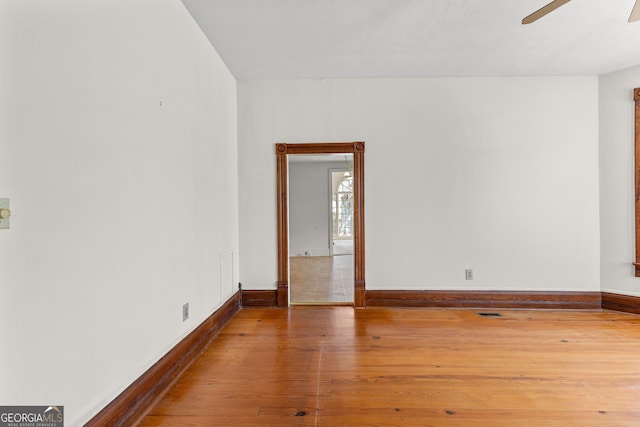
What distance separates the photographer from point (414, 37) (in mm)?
3031

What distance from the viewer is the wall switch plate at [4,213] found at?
112 centimetres

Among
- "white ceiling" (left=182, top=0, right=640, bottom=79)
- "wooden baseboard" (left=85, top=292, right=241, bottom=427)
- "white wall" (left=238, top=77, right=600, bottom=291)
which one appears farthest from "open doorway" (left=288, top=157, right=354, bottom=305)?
"wooden baseboard" (left=85, top=292, right=241, bottom=427)

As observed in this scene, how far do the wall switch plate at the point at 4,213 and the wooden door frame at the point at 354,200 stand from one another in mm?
2927

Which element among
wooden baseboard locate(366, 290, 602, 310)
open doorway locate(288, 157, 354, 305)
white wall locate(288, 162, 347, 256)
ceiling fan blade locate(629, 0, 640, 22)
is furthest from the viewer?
white wall locate(288, 162, 347, 256)

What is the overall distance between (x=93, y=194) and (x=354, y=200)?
112 inches

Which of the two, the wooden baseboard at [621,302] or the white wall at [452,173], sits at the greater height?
the white wall at [452,173]

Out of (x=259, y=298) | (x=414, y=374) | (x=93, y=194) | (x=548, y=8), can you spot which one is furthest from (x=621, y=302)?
(x=93, y=194)

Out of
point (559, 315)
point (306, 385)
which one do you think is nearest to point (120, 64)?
point (306, 385)

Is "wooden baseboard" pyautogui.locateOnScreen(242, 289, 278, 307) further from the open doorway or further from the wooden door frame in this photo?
the open doorway

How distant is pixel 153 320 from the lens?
2.08m

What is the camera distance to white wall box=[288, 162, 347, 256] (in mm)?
8742

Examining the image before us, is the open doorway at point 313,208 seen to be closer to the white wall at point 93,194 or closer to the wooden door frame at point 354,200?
the wooden door frame at point 354,200

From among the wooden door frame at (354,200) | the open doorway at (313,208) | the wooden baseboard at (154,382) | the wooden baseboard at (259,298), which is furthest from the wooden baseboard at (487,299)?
the open doorway at (313,208)

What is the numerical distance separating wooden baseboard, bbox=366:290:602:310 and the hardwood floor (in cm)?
33
